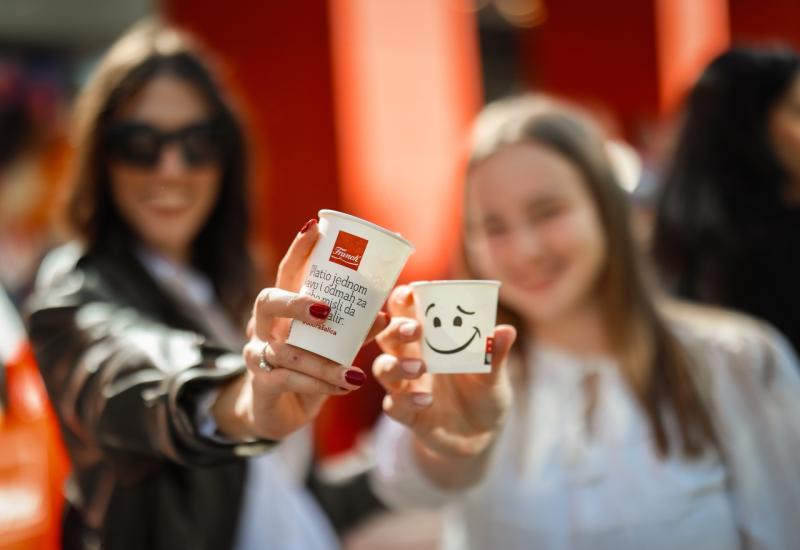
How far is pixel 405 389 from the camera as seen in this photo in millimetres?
1357

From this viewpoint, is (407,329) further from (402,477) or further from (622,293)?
(622,293)

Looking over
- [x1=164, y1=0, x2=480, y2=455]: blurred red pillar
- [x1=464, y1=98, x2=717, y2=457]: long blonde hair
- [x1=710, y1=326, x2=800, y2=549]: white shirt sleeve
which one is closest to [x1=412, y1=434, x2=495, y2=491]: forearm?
[x1=464, y1=98, x2=717, y2=457]: long blonde hair

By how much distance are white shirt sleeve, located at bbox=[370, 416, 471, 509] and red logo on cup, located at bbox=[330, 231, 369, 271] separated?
0.59m

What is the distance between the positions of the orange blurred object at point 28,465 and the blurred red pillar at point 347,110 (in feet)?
9.15

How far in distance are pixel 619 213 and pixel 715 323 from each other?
0.37 metres

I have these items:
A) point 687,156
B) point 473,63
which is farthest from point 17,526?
point 473,63

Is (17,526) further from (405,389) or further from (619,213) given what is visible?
(619,213)

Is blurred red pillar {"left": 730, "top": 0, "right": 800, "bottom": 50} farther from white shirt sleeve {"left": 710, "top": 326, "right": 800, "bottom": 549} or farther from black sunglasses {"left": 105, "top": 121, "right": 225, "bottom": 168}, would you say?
black sunglasses {"left": 105, "top": 121, "right": 225, "bottom": 168}

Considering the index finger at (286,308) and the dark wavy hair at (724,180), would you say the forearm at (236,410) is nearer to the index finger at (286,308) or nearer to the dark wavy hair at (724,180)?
the index finger at (286,308)

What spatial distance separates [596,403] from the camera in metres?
1.92

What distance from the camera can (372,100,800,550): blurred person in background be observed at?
1771 millimetres

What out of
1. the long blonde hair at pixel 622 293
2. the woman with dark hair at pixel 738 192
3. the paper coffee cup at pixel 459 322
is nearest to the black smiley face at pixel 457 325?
the paper coffee cup at pixel 459 322

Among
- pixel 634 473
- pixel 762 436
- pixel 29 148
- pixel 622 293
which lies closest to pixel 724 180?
pixel 622 293

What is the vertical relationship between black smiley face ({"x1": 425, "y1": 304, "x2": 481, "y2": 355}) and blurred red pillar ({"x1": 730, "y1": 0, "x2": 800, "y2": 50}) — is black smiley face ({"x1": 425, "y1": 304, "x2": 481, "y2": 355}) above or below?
below
